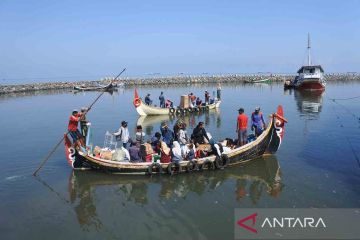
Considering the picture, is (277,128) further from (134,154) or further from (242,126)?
(134,154)

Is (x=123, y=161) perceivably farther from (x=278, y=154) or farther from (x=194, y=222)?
(x=278, y=154)

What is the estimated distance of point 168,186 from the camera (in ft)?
43.3

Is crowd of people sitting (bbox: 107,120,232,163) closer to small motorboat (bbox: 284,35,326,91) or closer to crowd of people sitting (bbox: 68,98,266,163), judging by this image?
crowd of people sitting (bbox: 68,98,266,163)

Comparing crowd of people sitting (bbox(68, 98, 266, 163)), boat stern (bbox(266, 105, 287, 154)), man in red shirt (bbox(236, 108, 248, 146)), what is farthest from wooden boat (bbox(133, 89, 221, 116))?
boat stern (bbox(266, 105, 287, 154))

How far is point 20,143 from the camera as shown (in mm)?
21469

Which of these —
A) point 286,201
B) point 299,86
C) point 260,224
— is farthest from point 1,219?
point 299,86

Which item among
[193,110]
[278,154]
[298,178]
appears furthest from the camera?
[193,110]

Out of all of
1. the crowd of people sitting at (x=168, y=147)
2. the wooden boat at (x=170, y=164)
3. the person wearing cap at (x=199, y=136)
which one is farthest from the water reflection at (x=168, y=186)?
the person wearing cap at (x=199, y=136)

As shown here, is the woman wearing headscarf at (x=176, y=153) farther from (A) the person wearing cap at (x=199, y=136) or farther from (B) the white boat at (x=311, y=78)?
(B) the white boat at (x=311, y=78)

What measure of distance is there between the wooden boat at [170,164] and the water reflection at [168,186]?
0.28 metres

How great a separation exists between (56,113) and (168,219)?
93.7ft

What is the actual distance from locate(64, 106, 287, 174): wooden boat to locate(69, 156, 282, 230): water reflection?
11.1 inches

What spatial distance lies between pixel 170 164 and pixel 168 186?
40.0 inches

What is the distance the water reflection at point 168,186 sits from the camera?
12.0 metres
